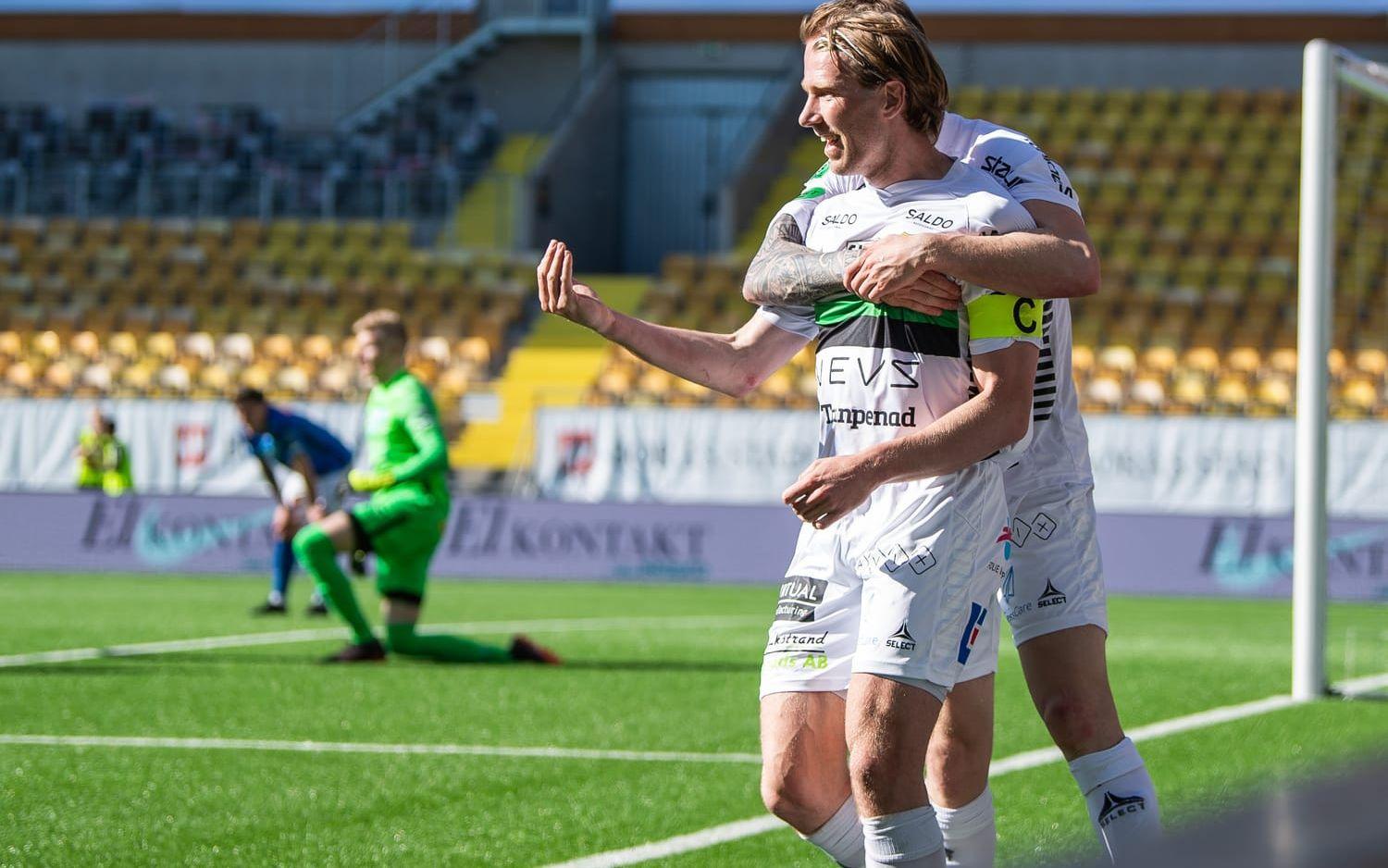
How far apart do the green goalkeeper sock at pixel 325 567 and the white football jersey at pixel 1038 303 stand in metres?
6.36

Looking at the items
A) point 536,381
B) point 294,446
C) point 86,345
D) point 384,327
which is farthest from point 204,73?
point 384,327

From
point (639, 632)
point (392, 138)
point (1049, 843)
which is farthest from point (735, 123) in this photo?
point (1049, 843)

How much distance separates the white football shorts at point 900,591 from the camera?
128 inches

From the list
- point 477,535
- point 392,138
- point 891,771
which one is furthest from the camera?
point 392,138

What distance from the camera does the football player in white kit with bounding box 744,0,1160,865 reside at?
335cm

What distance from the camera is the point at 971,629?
336cm

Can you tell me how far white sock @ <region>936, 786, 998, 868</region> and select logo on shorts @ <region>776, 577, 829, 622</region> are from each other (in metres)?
0.64

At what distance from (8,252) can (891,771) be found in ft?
95.5

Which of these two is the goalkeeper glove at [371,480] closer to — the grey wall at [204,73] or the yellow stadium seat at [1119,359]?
the yellow stadium seat at [1119,359]

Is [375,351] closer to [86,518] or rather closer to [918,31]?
[918,31]

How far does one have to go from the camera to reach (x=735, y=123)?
33562 millimetres

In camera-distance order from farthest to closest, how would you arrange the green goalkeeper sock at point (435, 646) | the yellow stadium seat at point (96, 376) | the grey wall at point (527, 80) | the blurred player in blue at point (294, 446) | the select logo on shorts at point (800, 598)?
the grey wall at point (527, 80) < the yellow stadium seat at point (96, 376) < the blurred player in blue at point (294, 446) < the green goalkeeper sock at point (435, 646) < the select logo on shorts at point (800, 598)

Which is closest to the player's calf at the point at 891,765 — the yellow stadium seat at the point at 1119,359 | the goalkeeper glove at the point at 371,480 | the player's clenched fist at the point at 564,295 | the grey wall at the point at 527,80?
the player's clenched fist at the point at 564,295

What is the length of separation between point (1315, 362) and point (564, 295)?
5984 mm
